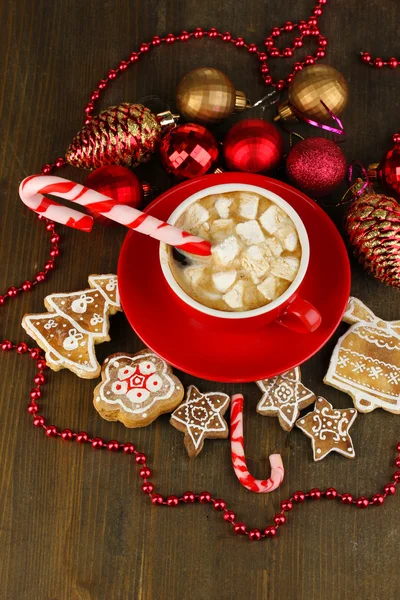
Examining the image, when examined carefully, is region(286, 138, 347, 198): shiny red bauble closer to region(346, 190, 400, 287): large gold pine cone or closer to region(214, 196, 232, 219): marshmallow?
region(346, 190, 400, 287): large gold pine cone

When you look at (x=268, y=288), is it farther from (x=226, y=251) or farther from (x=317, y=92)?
(x=317, y=92)

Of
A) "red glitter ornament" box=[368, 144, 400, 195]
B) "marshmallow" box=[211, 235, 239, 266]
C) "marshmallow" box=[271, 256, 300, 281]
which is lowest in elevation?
"marshmallow" box=[271, 256, 300, 281]

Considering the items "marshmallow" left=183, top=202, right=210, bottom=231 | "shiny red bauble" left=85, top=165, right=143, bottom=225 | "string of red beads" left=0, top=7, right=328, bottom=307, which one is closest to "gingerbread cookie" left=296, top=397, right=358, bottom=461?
"marshmallow" left=183, top=202, right=210, bottom=231

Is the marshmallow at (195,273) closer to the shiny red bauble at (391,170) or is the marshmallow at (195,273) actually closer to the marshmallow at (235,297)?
the marshmallow at (235,297)

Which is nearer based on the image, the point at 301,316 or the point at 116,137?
the point at 301,316

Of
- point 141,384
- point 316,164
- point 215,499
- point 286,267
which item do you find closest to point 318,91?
point 316,164

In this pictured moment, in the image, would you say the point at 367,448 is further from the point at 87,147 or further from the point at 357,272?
the point at 87,147

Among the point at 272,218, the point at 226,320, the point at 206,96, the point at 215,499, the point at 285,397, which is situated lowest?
the point at 215,499
